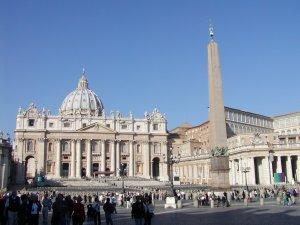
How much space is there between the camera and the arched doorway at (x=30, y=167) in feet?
238

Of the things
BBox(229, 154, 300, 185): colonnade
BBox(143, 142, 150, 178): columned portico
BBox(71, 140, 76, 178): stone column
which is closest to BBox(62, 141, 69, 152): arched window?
BBox(71, 140, 76, 178): stone column

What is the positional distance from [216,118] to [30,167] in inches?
2354

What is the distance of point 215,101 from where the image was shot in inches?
996

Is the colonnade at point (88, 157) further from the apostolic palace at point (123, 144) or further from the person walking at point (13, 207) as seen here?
the person walking at point (13, 207)

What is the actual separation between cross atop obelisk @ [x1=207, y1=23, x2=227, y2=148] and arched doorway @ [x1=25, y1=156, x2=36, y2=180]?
52.8 meters

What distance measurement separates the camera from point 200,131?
277 feet

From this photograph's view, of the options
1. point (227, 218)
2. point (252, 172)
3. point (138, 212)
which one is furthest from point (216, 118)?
point (252, 172)

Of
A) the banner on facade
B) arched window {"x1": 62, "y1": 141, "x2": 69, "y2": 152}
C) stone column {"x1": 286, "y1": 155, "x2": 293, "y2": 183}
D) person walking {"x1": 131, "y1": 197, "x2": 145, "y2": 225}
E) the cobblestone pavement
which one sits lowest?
the cobblestone pavement

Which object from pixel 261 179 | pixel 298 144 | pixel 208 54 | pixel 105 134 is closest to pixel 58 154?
pixel 105 134

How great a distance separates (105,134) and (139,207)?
61717 millimetres

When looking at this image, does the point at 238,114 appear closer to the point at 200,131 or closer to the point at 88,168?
the point at 200,131

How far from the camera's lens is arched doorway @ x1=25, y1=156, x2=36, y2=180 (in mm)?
72469

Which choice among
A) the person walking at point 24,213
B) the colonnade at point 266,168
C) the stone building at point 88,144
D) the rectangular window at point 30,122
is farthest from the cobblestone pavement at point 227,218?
the rectangular window at point 30,122

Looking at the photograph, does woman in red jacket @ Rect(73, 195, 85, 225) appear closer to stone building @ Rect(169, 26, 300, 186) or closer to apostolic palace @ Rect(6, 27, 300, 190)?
stone building @ Rect(169, 26, 300, 186)
